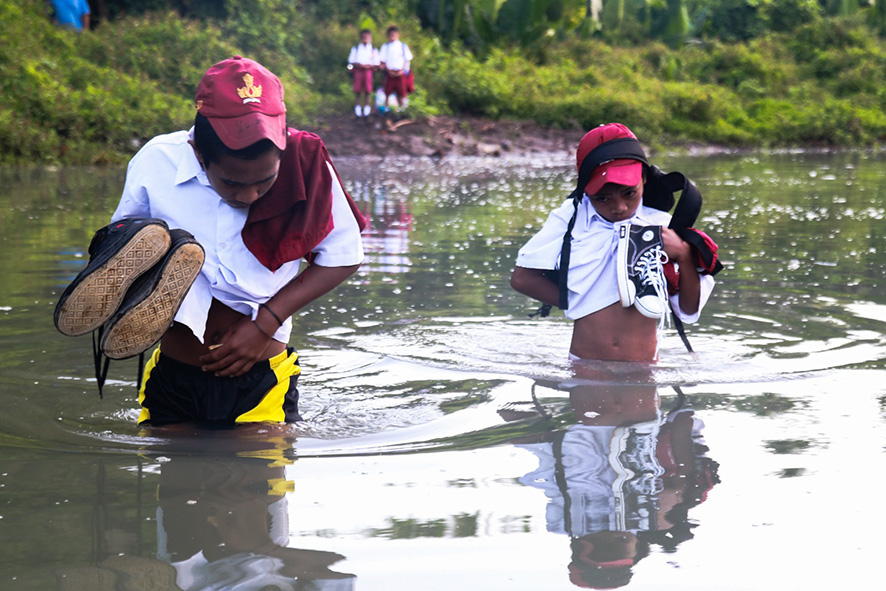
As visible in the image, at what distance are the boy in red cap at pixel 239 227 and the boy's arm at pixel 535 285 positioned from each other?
144 centimetres

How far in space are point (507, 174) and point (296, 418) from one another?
13394 mm

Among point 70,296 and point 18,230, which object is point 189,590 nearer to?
point 70,296

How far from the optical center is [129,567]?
2590 millimetres

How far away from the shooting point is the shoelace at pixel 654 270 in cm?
465

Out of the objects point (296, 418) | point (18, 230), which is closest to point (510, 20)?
point (18, 230)

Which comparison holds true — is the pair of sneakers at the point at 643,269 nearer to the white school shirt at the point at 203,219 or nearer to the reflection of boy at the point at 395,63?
the white school shirt at the point at 203,219

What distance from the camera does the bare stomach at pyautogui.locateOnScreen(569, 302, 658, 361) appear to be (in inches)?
190

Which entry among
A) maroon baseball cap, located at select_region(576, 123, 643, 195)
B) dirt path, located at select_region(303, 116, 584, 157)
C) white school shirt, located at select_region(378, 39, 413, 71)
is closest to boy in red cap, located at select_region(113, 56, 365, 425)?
maroon baseball cap, located at select_region(576, 123, 643, 195)

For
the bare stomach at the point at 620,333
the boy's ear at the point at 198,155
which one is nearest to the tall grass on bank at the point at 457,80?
the bare stomach at the point at 620,333

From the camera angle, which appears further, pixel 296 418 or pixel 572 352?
pixel 572 352

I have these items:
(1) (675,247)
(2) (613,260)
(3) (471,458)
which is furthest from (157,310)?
(1) (675,247)

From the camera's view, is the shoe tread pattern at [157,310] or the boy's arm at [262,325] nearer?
the shoe tread pattern at [157,310]

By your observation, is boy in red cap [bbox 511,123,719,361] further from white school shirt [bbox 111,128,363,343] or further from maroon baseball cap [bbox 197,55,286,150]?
maroon baseball cap [bbox 197,55,286,150]

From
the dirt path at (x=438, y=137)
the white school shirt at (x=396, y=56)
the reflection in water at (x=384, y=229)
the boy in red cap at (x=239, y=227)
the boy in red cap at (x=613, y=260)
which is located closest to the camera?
the boy in red cap at (x=239, y=227)
